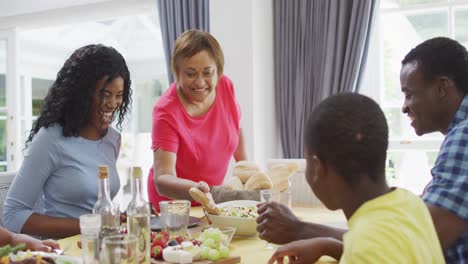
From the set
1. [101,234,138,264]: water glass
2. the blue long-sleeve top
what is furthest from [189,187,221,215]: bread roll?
[101,234,138,264]: water glass

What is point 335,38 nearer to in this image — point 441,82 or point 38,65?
point 441,82

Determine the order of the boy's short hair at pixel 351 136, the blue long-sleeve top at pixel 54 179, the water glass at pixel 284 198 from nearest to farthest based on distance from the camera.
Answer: the boy's short hair at pixel 351 136
the water glass at pixel 284 198
the blue long-sleeve top at pixel 54 179

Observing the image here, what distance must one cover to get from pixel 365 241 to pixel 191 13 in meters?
3.38

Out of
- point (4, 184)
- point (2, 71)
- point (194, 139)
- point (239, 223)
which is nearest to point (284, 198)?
point (239, 223)

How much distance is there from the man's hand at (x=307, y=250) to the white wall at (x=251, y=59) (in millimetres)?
2268

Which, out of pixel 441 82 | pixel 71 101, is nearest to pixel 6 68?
pixel 71 101

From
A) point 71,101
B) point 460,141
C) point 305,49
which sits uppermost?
point 305,49

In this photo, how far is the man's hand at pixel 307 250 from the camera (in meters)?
1.31

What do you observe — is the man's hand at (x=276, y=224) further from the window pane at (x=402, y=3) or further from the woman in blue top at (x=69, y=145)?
the window pane at (x=402, y=3)

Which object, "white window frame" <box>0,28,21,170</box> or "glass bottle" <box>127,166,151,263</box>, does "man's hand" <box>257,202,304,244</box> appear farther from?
"white window frame" <box>0,28,21,170</box>

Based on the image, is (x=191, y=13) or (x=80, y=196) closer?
(x=80, y=196)

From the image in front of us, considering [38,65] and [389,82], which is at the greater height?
[38,65]

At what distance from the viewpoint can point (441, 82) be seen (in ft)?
4.53

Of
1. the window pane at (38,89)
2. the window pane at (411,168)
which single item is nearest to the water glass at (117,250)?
the window pane at (411,168)
